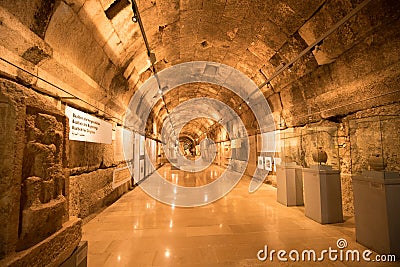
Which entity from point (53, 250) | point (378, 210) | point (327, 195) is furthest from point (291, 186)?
point (53, 250)

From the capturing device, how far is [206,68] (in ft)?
27.8

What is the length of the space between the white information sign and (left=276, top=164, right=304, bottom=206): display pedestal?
4772mm

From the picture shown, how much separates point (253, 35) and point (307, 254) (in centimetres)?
511

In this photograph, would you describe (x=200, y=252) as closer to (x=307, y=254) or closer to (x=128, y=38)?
(x=307, y=254)

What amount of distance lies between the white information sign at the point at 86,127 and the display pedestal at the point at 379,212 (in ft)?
16.2

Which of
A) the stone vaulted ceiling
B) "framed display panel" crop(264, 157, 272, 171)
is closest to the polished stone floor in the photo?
the stone vaulted ceiling

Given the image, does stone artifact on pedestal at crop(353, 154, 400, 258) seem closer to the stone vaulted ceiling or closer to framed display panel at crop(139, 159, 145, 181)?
the stone vaulted ceiling

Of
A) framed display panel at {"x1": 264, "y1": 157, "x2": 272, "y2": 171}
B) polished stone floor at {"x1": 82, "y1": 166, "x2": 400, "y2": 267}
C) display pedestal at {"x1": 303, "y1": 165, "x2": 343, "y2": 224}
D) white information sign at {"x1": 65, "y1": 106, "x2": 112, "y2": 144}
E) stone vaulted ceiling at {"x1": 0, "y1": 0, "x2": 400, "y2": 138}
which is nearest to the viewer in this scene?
polished stone floor at {"x1": 82, "y1": 166, "x2": 400, "y2": 267}

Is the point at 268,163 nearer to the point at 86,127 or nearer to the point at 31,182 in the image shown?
the point at 86,127

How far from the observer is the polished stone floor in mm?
2891

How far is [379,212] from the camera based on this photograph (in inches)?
122

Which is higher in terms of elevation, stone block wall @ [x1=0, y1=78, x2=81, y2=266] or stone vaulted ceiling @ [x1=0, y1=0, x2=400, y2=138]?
stone vaulted ceiling @ [x1=0, y1=0, x2=400, y2=138]

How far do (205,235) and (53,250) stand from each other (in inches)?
92.5

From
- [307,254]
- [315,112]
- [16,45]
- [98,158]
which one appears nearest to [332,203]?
[307,254]
